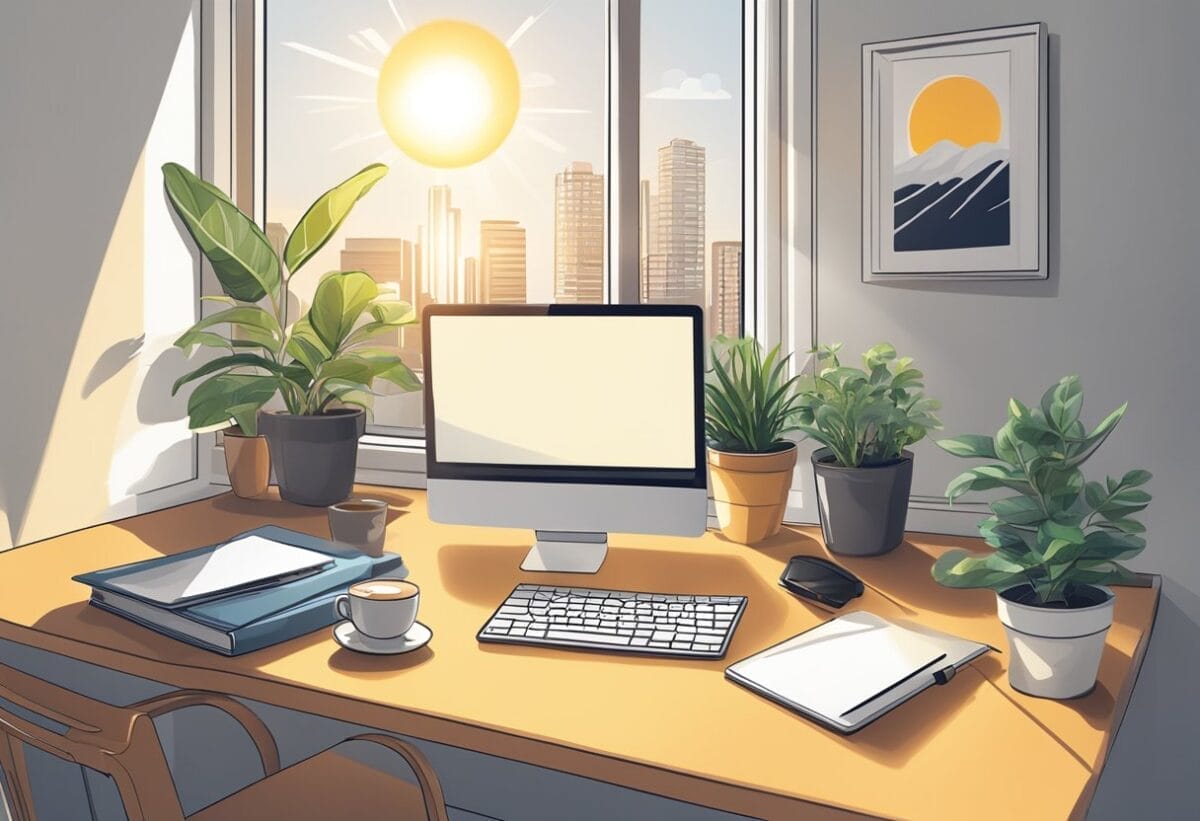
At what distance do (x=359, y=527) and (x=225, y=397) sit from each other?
0.48 meters

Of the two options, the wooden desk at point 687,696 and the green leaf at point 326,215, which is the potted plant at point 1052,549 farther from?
the green leaf at point 326,215

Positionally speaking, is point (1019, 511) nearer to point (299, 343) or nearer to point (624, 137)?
point (624, 137)

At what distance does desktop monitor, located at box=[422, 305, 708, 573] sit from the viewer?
158 centimetres

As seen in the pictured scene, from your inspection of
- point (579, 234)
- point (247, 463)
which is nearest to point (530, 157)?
point (579, 234)

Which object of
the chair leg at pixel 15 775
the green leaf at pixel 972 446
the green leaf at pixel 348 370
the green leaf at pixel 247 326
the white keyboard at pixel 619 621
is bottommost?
the chair leg at pixel 15 775

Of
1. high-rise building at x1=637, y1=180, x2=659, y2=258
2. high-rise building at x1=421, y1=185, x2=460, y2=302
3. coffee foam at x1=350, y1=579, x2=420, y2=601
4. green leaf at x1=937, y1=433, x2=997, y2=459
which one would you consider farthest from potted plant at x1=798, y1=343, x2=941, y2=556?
high-rise building at x1=421, y1=185, x2=460, y2=302

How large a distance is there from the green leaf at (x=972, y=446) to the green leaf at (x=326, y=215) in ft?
4.51

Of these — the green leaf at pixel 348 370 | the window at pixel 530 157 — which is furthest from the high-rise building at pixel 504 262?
the green leaf at pixel 348 370

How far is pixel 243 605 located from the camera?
4.38 feet

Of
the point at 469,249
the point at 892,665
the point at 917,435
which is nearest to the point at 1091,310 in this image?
the point at 917,435

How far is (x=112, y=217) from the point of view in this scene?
7.18 feet

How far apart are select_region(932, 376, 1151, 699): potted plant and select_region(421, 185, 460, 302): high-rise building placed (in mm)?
1488

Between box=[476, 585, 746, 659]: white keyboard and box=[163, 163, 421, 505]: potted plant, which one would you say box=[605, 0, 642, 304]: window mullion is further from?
box=[476, 585, 746, 659]: white keyboard

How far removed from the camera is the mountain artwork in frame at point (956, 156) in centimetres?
167
